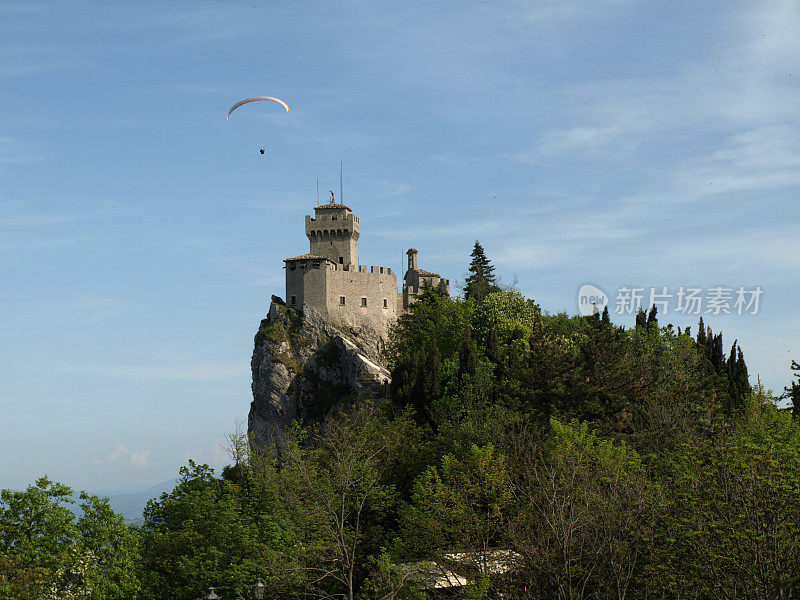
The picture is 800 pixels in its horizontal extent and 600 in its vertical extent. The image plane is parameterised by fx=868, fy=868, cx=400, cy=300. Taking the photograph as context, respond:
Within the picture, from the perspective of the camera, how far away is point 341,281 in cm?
10119

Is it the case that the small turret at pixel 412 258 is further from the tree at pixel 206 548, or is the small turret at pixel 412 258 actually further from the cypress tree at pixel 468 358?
the tree at pixel 206 548

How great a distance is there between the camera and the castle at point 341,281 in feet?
328

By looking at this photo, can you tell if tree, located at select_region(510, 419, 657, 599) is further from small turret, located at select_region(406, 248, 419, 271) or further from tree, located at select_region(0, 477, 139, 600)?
small turret, located at select_region(406, 248, 419, 271)

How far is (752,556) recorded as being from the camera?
85.5 feet

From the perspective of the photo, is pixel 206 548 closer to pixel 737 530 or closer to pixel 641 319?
pixel 737 530

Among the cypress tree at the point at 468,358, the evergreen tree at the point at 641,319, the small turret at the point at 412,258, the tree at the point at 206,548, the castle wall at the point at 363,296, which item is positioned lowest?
the tree at the point at 206,548

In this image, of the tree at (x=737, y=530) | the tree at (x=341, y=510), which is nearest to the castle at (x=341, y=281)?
the tree at (x=341, y=510)

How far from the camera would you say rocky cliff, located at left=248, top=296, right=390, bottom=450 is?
96625 mm

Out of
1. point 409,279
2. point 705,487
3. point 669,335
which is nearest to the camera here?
point 705,487

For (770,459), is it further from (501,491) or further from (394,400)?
(394,400)

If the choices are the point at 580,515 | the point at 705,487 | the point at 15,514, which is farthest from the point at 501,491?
the point at 15,514

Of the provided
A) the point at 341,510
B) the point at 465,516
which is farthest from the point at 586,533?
the point at 341,510

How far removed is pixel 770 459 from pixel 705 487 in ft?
7.77

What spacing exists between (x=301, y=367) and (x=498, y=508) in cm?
6021
